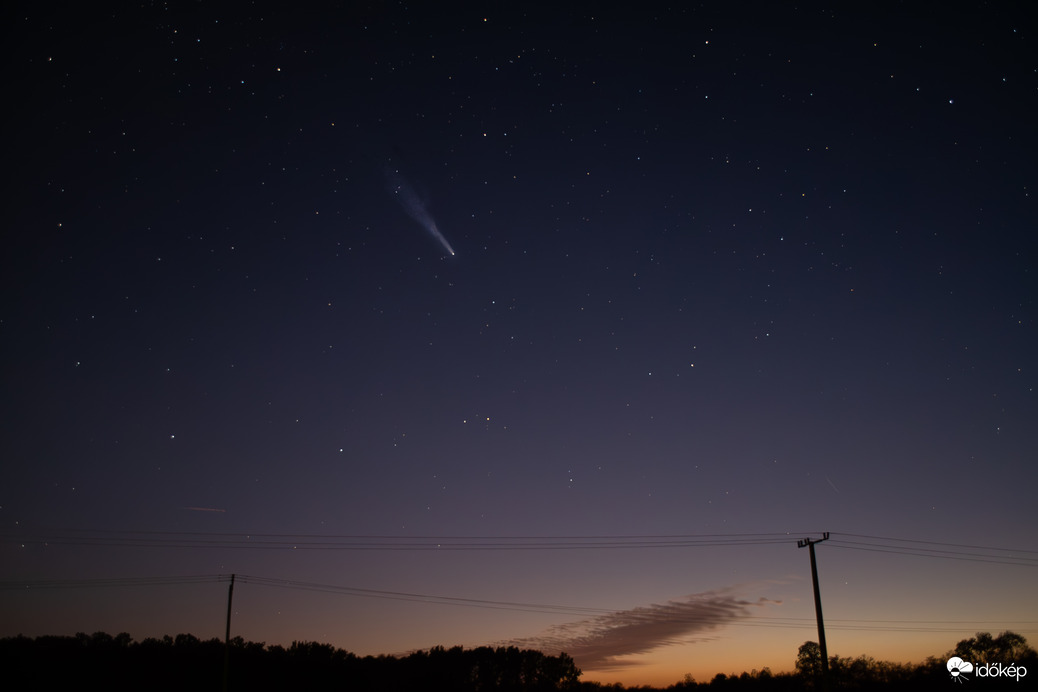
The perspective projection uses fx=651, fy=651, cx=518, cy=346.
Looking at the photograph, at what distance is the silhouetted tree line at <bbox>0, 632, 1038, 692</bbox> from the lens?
184ft

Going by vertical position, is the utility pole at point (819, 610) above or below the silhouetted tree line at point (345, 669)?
above

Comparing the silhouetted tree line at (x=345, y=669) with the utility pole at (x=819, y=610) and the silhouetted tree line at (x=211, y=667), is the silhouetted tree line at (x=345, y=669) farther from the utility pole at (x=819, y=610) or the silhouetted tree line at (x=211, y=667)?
the utility pole at (x=819, y=610)

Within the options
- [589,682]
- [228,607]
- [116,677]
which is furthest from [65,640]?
[589,682]

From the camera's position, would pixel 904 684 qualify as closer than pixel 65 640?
Yes

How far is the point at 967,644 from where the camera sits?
314 ft

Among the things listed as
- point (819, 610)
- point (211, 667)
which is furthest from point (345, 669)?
point (819, 610)

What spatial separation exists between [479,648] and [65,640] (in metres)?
59.4

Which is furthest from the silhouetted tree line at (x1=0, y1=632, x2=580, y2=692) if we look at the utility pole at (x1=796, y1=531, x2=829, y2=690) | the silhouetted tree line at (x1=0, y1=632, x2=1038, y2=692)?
the utility pole at (x1=796, y1=531, x2=829, y2=690)

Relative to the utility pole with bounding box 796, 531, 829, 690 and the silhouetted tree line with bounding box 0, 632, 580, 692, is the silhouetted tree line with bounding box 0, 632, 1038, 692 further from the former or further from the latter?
the utility pole with bounding box 796, 531, 829, 690

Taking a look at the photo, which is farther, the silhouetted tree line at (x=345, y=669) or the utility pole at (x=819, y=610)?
the silhouetted tree line at (x=345, y=669)

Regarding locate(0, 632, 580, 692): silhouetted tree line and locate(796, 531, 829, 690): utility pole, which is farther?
locate(0, 632, 580, 692): silhouetted tree line

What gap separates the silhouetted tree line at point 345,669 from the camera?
56000 mm

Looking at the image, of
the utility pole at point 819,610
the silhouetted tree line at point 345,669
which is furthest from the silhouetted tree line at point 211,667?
the utility pole at point 819,610

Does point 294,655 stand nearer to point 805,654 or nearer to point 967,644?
point 805,654
